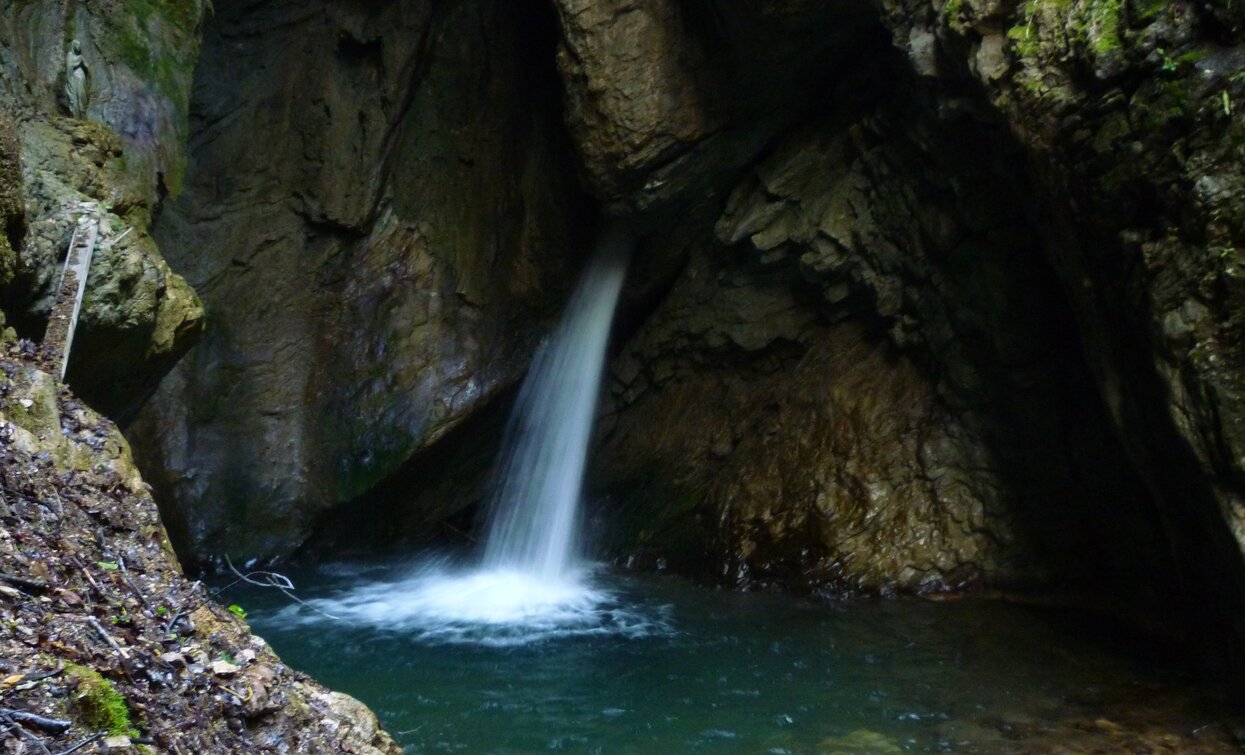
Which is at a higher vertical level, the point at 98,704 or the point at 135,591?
the point at 135,591

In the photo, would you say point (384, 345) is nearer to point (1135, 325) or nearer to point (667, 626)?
point (667, 626)

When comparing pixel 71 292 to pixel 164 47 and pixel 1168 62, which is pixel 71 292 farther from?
pixel 1168 62

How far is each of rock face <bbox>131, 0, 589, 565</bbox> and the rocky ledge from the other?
6332 millimetres

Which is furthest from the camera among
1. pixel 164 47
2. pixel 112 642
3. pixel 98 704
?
pixel 164 47

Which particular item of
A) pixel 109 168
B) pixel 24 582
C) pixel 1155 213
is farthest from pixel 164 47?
pixel 1155 213

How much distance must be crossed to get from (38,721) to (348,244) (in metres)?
9.08

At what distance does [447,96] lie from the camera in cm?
1105

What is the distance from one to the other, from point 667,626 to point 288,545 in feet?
14.7

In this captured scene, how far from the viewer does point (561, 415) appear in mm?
11164

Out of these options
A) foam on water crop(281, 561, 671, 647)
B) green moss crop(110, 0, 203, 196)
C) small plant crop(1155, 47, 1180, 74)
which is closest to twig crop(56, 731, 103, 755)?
foam on water crop(281, 561, 671, 647)

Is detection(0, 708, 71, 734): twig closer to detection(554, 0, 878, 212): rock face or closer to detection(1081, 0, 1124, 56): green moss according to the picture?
detection(1081, 0, 1124, 56): green moss

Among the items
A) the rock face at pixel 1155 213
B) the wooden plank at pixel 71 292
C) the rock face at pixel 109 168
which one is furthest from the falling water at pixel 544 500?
the rock face at pixel 1155 213

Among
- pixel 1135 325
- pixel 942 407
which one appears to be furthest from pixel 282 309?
pixel 1135 325

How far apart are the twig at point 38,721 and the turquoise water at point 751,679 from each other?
3.79 m
